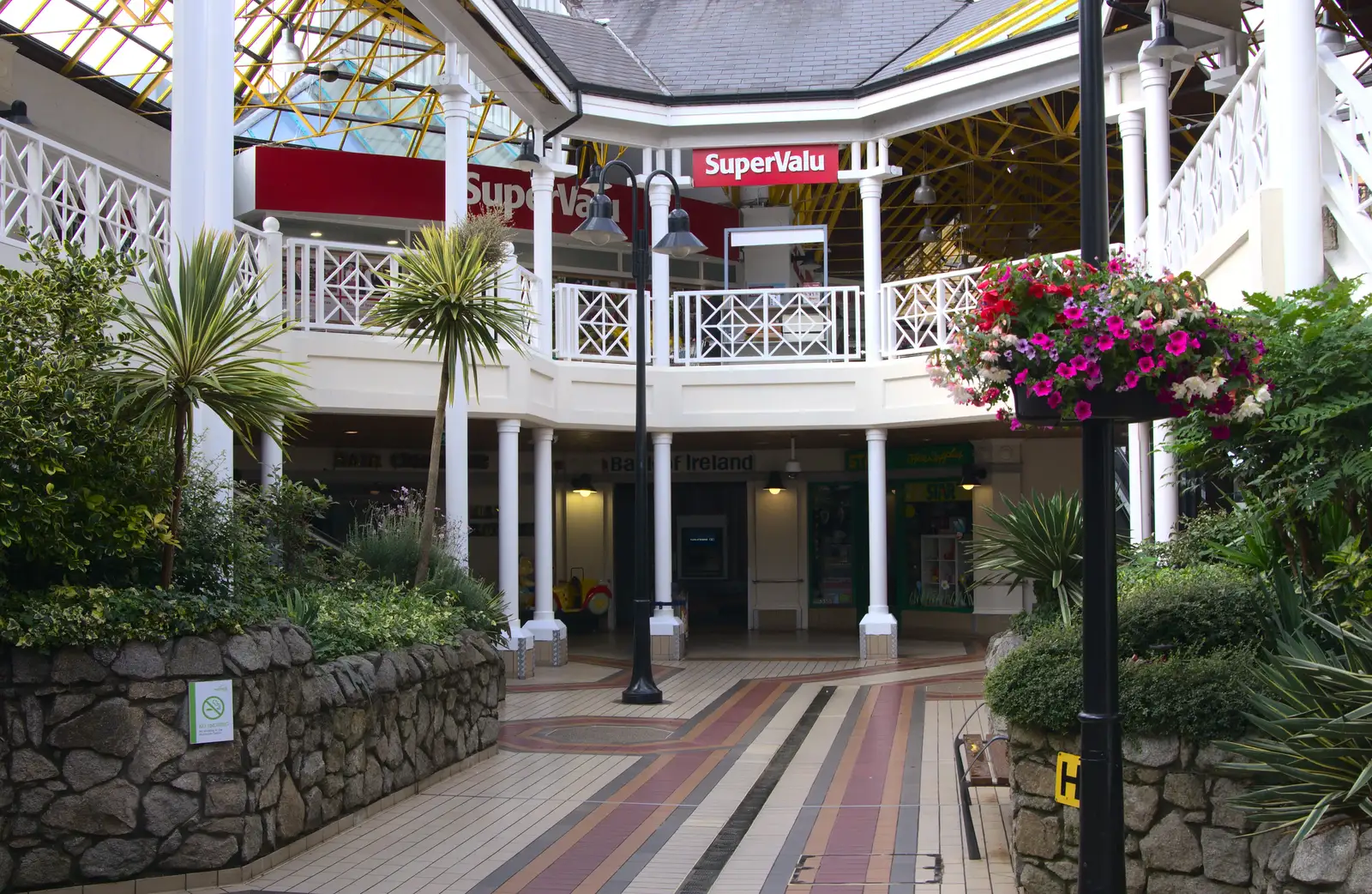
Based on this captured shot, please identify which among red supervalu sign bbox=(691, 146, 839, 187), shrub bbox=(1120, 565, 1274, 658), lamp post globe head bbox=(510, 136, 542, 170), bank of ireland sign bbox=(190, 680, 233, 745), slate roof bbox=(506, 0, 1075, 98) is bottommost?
bank of ireland sign bbox=(190, 680, 233, 745)

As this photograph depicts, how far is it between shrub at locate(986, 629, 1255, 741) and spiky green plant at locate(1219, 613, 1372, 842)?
0.12m

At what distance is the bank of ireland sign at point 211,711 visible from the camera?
702cm

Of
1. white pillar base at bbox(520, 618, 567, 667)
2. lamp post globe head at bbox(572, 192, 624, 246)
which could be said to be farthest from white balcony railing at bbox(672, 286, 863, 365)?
lamp post globe head at bbox(572, 192, 624, 246)

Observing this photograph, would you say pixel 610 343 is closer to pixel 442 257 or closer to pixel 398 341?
pixel 398 341

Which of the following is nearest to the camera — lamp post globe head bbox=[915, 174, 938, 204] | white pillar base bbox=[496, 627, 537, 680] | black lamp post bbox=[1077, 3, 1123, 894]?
black lamp post bbox=[1077, 3, 1123, 894]

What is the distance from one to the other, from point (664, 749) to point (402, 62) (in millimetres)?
13805

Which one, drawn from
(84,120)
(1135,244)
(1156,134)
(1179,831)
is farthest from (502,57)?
(1179,831)

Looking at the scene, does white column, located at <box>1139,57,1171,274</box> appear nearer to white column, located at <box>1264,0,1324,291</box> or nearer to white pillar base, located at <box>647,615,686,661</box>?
white column, located at <box>1264,0,1324,291</box>

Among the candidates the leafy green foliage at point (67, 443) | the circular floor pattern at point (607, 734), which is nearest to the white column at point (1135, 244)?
the circular floor pattern at point (607, 734)

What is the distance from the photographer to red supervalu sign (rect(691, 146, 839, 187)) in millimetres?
18406

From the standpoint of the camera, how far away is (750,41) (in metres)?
21.3

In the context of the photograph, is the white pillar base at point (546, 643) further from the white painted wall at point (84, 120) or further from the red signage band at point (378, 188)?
the white painted wall at point (84, 120)

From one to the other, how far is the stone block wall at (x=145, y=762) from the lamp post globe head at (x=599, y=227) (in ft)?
20.0

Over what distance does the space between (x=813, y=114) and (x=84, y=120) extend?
9413 millimetres
